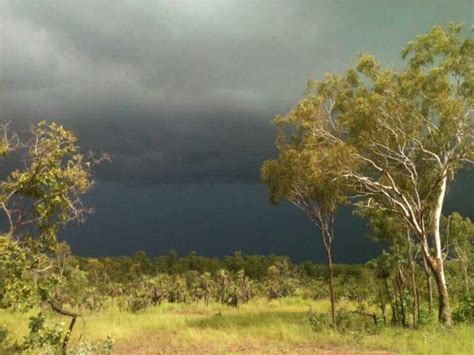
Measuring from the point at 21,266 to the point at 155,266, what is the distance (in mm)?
77593

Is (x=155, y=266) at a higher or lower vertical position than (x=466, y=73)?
lower

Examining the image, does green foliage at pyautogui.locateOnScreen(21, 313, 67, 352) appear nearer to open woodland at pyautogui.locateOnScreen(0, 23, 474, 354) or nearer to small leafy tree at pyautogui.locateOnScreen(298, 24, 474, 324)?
open woodland at pyautogui.locateOnScreen(0, 23, 474, 354)

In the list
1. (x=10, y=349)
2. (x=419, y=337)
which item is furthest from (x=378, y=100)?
(x=10, y=349)

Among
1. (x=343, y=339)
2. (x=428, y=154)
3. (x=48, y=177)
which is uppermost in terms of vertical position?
(x=428, y=154)

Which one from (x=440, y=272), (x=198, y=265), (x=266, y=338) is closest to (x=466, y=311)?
(x=440, y=272)

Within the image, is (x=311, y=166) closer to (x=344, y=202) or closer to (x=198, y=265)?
(x=344, y=202)

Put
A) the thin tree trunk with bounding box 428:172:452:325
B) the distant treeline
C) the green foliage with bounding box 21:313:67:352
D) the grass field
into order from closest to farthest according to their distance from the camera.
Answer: the green foliage with bounding box 21:313:67:352
the grass field
the thin tree trunk with bounding box 428:172:452:325
the distant treeline

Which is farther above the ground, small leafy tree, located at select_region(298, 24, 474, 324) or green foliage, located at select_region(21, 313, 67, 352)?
small leafy tree, located at select_region(298, 24, 474, 324)

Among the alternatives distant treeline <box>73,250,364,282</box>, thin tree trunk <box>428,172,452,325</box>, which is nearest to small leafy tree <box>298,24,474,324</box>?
thin tree trunk <box>428,172,452,325</box>

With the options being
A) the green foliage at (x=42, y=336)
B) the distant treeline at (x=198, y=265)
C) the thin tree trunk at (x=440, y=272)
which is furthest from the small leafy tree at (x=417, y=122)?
the distant treeline at (x=198, y=265)

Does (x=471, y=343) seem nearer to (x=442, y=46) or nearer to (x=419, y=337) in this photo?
(x=419, y=337)

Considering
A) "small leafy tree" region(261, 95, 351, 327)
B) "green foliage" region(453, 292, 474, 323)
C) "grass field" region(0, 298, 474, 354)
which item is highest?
Result: "small leafy tree" region(261, 95, 351, 327)

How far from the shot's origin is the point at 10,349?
691 inches

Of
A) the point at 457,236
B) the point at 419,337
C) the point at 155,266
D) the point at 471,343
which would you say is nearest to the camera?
the point at 471,343
